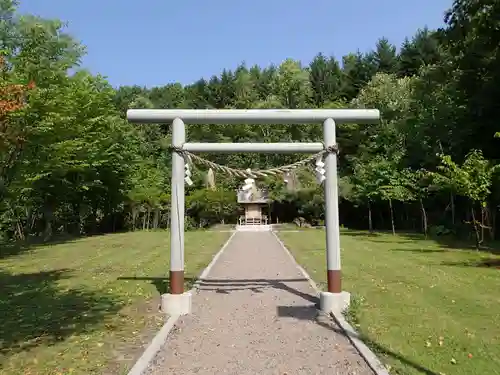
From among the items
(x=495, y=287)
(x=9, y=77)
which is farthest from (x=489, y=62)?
(x=9, y=77)

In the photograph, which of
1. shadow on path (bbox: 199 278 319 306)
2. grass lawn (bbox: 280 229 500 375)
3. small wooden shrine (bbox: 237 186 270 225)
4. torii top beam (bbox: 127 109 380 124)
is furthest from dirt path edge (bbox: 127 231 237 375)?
small wooden shrine (bbox: 237 186 270 225)

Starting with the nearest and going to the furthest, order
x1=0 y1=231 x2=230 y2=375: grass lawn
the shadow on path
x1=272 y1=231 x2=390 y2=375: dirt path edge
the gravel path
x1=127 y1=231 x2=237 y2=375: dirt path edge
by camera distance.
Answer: x1=272 y1=231 x2=390 y2=375: dirt path edge, x1=127 y1=231 x2=237 y2=375: dirt path edge, the gravel path, x1=0 y1=231 x2=230 y2=375: grass lawn, the shadow on path

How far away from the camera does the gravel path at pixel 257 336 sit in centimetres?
532

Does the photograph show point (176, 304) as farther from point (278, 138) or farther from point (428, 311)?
point (278, 138)

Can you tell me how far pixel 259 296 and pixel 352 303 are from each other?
6.74 ft

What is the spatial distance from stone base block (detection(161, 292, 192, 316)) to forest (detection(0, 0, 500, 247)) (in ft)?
9.08

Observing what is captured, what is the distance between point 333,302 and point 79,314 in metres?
4.23

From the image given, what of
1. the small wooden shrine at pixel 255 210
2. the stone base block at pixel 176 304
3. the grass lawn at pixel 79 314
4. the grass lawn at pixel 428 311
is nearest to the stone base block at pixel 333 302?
the grass lawn at pixel 428 311

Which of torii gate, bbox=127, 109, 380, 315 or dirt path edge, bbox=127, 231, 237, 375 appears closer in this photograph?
dirt path edge, bbox=127, 231, 237, 375

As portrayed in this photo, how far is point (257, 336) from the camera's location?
664cm

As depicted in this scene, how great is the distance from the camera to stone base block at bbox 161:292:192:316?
8047 mm

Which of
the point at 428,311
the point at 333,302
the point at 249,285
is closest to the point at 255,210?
the point at 249,285

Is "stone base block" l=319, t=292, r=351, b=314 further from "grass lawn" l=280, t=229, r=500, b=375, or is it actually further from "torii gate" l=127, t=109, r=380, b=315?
"grass lawn" l=280, t=229, r=500, b=375

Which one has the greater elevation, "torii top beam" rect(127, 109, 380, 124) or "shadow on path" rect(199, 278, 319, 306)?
"torii top beam" rect(127, 109, 380, 124)
